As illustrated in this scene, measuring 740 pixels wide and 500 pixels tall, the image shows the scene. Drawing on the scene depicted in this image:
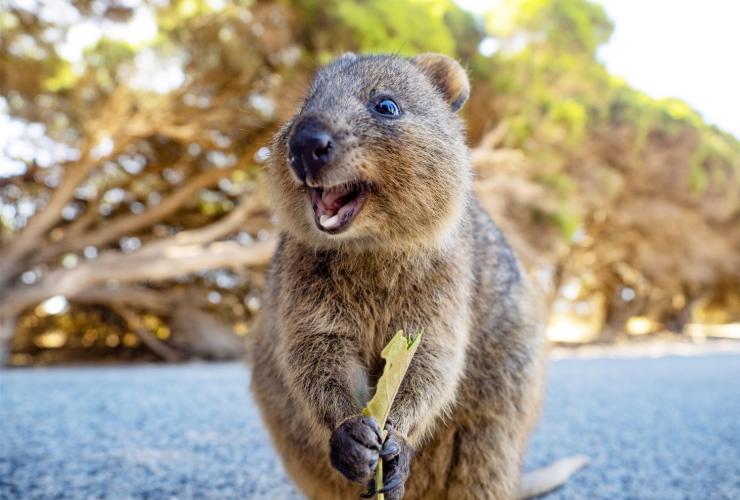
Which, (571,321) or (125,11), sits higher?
(125,11)

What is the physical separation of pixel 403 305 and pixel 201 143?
9800mm

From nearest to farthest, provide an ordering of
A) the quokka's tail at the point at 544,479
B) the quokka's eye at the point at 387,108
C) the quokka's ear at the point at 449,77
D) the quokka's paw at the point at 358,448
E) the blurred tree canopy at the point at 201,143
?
the quokka's paw at the point at 358,448
the quokka's eye at the point at 387,108
the quokka's ear at the point at 449,77
the quokka's tail at the point at 544,479
the blurred tree canopy at the point at 201,143

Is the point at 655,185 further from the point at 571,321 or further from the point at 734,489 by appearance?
the point at 734,489

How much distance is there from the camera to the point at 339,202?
1.82 meters

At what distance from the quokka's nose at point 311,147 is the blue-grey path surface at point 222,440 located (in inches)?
80.9

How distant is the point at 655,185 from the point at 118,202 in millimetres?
16299

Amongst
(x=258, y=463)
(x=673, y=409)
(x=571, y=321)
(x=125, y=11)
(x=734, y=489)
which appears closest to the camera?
(x=734, y=489)

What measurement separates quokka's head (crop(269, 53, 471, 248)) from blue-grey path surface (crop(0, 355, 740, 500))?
1.85 meters

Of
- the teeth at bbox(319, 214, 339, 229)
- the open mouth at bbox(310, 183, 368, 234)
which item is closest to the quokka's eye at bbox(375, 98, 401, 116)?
the open mouth at bbox(310, 183, 368, 234)

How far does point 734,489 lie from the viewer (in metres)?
3.20

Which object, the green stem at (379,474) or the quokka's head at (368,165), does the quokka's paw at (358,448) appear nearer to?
the green stem at (379,474)

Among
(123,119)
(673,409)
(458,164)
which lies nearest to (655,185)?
(673,409)

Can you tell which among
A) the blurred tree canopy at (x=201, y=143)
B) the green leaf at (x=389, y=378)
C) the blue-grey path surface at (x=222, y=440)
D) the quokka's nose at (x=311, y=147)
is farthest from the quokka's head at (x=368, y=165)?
the blurred tree canopy at (x=201, y=143)

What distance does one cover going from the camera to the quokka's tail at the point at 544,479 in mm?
2961
